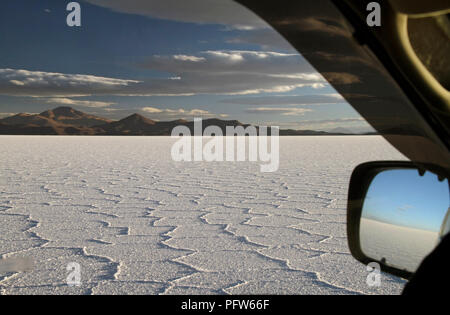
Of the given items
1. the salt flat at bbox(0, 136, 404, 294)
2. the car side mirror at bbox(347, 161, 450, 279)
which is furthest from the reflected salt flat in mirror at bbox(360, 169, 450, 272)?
the salt flat at bbox(0, 136, 404, 294)

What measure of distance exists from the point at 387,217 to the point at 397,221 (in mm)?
27

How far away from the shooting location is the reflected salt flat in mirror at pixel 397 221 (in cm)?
94

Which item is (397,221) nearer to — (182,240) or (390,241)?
(390,241)

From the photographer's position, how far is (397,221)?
101cm

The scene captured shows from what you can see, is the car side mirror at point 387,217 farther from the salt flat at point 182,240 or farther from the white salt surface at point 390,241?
the salt flat at point 182,240

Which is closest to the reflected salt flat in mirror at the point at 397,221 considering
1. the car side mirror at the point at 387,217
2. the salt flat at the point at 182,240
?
the car side mirror at the point at 387,217

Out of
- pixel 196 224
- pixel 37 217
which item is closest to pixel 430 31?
pixel 196 224

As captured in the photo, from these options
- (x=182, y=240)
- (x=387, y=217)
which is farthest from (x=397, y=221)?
(x=182, y=240)

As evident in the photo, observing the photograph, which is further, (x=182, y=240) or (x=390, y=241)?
(x=182, y=240)

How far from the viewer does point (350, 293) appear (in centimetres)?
279

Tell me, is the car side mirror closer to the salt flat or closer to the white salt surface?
the white salt surface

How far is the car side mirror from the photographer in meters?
0.96

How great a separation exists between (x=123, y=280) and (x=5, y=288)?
72 cm

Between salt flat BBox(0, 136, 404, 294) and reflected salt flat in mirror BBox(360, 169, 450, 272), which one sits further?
salt flat BBox(0, 136, 404, 294)
